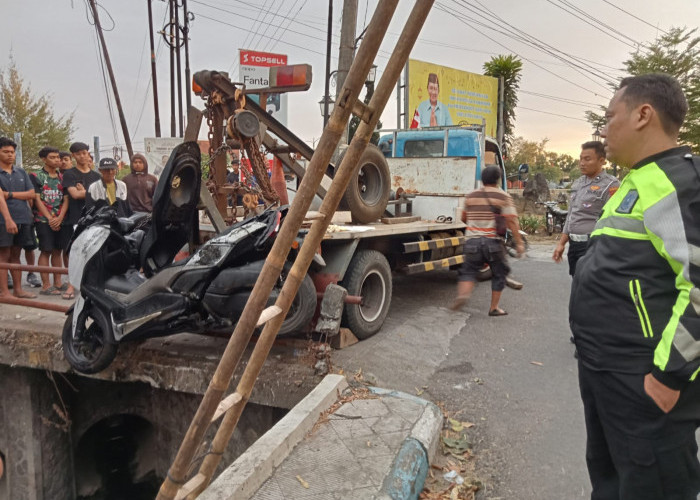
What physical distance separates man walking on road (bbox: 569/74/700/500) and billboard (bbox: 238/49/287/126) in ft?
36.5

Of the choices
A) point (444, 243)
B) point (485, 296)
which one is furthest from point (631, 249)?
point (485, 296)

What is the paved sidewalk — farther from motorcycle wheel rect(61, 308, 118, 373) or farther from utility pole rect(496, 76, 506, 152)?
utility pole rect(496, 76, 506, 152)

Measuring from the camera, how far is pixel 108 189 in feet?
17.7

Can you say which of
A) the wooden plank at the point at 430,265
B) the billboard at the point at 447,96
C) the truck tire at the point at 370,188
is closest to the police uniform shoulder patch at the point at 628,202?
the truck tire at the point at 370,188

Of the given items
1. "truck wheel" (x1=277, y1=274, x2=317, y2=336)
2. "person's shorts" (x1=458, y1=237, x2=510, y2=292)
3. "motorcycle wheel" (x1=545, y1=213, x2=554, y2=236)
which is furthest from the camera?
"motorcycle wheel" (x1=545, y1=213, x2=554, y2=236)

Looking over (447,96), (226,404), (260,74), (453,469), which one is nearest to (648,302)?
(226,404)

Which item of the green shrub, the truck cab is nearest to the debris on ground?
the truck cab

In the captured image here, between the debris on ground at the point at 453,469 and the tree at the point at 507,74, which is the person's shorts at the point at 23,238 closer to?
the debris on ground at the point at 453,469

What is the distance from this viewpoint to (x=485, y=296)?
6324 mm

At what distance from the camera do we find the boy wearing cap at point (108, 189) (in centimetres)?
522

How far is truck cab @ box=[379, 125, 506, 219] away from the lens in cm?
638

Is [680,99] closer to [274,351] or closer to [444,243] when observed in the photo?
[274,351]

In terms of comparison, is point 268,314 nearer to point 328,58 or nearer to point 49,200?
point 49,200

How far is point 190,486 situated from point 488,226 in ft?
12.5
